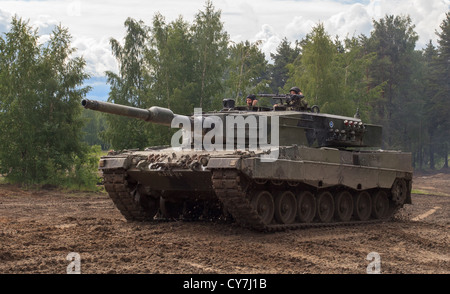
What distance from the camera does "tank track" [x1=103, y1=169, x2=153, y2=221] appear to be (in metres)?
13.0

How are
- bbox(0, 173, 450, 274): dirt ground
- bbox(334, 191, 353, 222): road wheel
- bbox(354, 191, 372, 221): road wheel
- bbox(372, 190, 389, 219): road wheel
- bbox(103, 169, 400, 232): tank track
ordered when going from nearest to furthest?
bbox(0, 173, 450, 274): dirt ground
bbox(103, 169, 400, 232): tank track
bbox(334, 191, 353, 222): road wheel
bbox(354, 191, 372, 221): road wheel
bbox(372, 190, 389, 219): road wheel

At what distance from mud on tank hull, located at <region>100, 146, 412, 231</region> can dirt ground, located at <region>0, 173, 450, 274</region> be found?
54 centimetres

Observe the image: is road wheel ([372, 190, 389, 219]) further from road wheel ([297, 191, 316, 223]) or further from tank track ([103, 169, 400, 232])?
road wheel ([297, 191, 316, 223])

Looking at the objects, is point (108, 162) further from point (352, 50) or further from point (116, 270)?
point (352, 50)

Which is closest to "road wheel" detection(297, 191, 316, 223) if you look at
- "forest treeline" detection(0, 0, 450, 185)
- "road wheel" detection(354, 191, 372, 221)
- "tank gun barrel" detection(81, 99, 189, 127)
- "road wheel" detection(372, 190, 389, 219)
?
"road wheel" detection(354, 191, 372, 221)

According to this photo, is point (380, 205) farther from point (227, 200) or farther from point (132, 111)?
point (132, 111)

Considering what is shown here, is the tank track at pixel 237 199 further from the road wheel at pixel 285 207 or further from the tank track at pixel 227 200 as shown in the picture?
the road wheel at pixel 285 207

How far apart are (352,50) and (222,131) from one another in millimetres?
26439

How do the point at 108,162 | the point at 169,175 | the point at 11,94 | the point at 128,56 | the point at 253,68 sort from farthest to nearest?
the point at 128,56 → the point at 253,68 → the point at 11,94 → the point at 108,162 → the point at 169,175

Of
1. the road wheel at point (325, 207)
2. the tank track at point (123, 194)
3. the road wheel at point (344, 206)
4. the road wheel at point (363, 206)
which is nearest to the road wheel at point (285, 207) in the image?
the road wheel at point (325, 207)

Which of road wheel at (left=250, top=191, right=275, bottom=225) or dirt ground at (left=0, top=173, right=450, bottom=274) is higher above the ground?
road wheel at (left=250, top=191, right=275, bottom=225)
